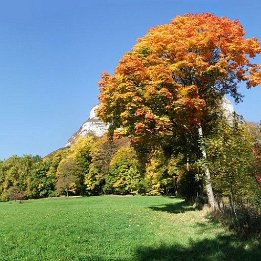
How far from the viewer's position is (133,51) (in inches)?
1304

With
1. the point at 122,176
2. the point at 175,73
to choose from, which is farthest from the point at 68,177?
the point at 175,73

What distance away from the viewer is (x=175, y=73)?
31703 mm

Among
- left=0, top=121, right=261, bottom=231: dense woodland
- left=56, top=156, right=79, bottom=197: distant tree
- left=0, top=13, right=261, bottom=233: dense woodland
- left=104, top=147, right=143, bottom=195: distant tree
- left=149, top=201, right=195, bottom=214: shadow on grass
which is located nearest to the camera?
left=0, top=121, right=261, bottom=231: dense woodland

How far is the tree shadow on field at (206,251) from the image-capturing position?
14376mm

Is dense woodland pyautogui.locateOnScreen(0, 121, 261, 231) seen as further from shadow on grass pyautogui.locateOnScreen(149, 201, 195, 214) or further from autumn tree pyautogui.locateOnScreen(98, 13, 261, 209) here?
autumn tree pyautogui.locateOnScreen(98, 13, 261, 209)

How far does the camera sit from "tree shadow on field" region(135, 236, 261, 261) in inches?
566

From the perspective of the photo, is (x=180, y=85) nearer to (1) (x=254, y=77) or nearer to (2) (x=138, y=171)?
(1) (x=254, y=77)

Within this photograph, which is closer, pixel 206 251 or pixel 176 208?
pixel 206 251

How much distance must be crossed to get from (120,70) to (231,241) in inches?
692

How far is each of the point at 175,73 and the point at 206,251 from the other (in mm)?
18301

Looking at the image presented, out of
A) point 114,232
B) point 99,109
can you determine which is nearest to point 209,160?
point 114,232

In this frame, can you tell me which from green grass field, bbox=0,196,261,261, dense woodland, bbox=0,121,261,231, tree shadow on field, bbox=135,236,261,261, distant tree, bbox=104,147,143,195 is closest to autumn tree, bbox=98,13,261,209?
dense woodland, bbox=0,121,261,231

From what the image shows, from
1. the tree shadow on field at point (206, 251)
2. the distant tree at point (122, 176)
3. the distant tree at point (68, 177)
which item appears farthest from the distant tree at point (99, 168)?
the tree shadow on field at point (206, 251)

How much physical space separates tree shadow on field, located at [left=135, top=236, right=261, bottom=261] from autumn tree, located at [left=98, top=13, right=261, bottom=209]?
14.1m
